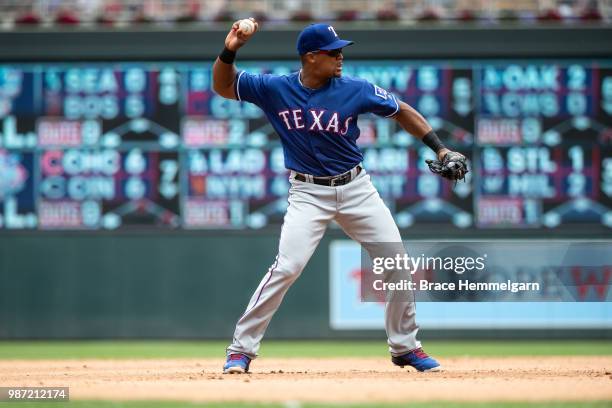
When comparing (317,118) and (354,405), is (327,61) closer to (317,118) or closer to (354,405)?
(317,118)

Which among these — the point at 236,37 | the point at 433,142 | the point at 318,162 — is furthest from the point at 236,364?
the point at 236,37

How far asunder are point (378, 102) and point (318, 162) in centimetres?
46

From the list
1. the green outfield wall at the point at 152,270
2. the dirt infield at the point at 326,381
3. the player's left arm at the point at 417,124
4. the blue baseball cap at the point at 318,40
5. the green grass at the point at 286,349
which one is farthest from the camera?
the green outfield wall at the point at 152,270

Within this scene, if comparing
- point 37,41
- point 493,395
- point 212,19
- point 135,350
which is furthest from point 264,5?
point 493,395

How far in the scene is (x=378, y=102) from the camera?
600 centimetres

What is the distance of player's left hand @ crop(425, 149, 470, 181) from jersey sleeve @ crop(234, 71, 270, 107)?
3.33ft

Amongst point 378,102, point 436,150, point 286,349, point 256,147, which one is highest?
point 378,102

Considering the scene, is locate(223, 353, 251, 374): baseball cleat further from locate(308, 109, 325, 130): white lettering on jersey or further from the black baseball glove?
the black baseball glove

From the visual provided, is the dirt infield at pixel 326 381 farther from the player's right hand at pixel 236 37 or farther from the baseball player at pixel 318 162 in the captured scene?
the player's right hand at pixel 236 37

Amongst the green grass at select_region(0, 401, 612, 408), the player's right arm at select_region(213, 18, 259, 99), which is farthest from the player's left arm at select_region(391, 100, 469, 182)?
the green grass at select_region(0, 401, 612, 408)

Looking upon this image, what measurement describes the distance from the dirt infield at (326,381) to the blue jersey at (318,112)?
116 cm

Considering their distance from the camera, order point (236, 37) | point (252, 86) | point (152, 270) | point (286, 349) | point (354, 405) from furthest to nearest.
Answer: point (152, 270) < point (286, 349) < point (252, 86) < point (236, 37) < point (354, 405)

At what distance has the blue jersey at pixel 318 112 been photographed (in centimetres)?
592

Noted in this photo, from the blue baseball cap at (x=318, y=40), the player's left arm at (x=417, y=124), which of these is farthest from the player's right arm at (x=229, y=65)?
the player's left arm at (x=417, y=124)
